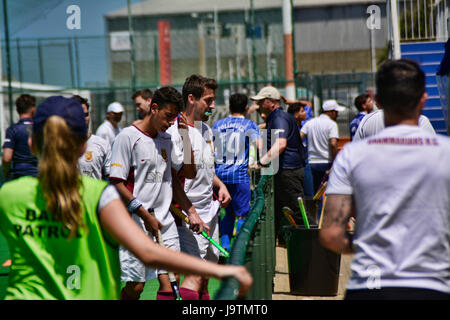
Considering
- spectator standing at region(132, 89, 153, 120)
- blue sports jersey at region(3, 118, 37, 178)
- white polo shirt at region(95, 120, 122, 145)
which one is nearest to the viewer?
blue sports jersey at region(3, 118, 37, 178)

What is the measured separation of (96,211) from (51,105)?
0.48m

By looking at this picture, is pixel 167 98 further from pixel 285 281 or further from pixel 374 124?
pixel 285 281

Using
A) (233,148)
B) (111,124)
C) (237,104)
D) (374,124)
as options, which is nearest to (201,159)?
(374,124)

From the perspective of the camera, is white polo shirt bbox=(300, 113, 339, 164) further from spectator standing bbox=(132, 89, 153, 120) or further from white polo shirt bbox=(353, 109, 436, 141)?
white polo shirt bbox=(353, 109, 436, 141)

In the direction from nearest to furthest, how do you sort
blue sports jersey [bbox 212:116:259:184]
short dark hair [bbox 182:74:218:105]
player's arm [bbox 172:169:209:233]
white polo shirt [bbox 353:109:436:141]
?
player's arm [bbox 172:169:209:233]
white polo shirt [bbox 353:109:436:141]
short dark hair [bbox 182:74:218:105]
blue sports jersey [bbox 212:116:259:184]

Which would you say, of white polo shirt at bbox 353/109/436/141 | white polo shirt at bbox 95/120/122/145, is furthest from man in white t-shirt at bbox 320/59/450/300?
white polo shirt at bbox 95/120/122/145

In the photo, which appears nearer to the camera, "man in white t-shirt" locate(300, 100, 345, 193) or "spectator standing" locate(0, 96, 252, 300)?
"spectator standing" locate(0, 96, 252, 300)

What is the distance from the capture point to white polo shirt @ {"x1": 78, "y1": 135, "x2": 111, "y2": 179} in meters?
7.55

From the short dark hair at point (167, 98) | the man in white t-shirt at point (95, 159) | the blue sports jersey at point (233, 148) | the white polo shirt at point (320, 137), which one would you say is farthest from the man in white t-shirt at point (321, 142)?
the short dark hair at point (167, 98)

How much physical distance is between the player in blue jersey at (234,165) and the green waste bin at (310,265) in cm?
95

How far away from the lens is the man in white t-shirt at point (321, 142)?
1208cm

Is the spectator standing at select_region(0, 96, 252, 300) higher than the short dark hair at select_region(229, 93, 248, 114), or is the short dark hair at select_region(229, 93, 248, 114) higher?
the short dark hair at select_region(229, 93, 248, 114)

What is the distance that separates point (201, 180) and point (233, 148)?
207 centimetres

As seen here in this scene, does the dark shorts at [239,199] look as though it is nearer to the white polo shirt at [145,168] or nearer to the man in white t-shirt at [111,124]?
the white polo shirt at [145,168]
